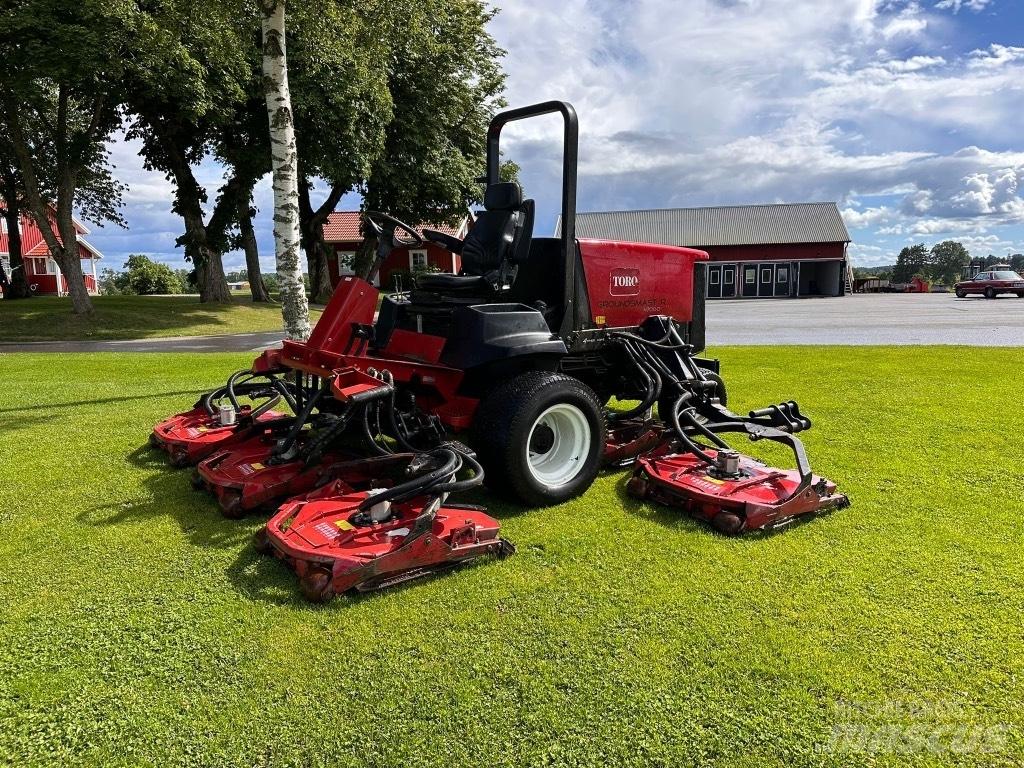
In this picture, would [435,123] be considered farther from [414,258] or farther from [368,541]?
[368,541]

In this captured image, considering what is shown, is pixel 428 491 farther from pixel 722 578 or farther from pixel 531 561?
pixel 722 578

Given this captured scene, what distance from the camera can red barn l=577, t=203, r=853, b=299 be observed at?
41.8m

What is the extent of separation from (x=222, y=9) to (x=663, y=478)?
7819 millimetres

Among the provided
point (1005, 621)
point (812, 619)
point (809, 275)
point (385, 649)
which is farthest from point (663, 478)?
point (809, 275)

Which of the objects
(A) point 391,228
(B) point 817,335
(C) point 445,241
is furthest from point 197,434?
(B) point 817,335

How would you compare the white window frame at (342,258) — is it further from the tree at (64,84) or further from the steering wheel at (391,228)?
the steering wheel at (391,228)

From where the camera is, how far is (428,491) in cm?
333

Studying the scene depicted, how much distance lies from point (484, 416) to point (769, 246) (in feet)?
138

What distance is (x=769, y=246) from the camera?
42094mm

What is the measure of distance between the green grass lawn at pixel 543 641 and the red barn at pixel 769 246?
125 ft

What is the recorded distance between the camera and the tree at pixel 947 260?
73.1 metres

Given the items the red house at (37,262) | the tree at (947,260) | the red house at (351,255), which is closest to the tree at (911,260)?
the tree at (947,260)

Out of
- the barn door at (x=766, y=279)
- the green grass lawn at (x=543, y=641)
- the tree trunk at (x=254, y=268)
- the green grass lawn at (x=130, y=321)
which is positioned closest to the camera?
the green grass lawn at (x=543, y=641)

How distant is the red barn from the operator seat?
3668 centimetres
